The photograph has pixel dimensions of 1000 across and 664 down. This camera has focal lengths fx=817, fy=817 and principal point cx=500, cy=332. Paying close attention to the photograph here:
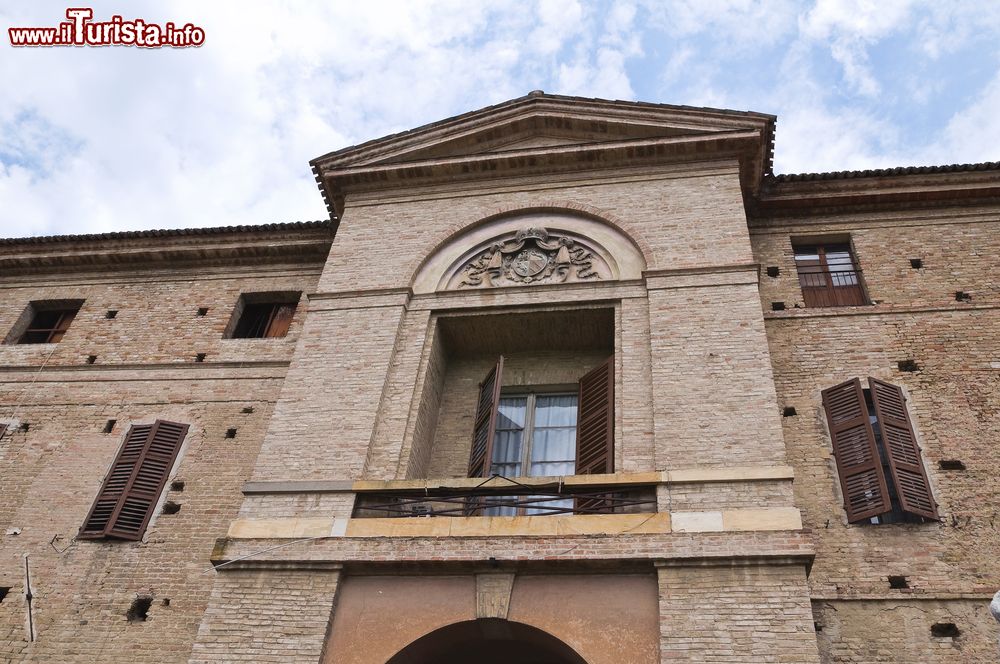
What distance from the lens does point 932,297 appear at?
11500 mm

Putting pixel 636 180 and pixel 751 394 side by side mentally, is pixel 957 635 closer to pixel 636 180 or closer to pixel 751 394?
pixel 751 394

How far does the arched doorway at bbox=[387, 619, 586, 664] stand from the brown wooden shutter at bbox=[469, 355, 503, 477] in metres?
1.80

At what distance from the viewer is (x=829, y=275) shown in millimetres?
12352

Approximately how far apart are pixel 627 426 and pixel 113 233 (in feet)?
35.1

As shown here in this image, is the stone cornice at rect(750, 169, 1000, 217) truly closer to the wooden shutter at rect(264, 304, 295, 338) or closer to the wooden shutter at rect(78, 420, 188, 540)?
the wooden shutter at rect(264, 304, 295, 338)

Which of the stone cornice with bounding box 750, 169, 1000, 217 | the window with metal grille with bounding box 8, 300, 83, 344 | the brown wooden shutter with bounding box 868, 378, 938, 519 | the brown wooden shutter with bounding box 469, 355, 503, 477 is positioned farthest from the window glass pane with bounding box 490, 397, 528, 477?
the window with metal grille with bounding box 8, 300, 83, 344

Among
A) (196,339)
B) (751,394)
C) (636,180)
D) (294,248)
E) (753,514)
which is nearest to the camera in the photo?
(753,514)

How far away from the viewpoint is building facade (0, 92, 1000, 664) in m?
8.19

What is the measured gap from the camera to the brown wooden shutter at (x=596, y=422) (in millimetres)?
9477

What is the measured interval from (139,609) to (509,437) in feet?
16.5

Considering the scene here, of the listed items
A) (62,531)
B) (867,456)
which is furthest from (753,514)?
(62,531)

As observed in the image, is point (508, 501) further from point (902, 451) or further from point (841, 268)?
point (841, 268)

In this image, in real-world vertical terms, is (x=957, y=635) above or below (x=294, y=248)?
below

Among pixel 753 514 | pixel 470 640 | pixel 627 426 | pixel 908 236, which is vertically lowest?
pixel 470 640
